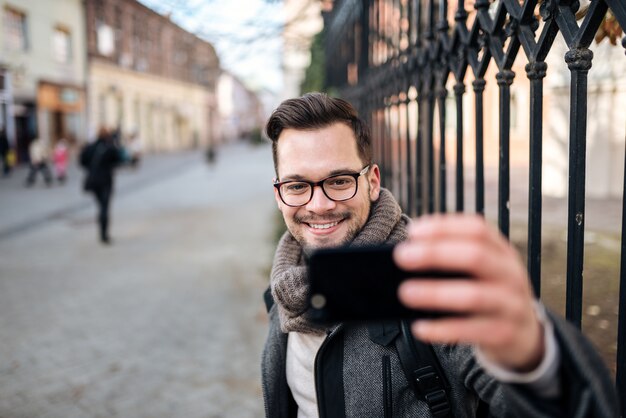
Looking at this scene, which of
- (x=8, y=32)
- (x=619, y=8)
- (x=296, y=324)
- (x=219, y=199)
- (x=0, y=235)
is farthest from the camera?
(x=8, y=32)

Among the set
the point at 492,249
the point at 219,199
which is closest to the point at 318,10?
the point at 492,249

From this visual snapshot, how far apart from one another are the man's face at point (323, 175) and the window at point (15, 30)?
24608 millimetres

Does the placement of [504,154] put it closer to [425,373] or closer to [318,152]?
[318,152]

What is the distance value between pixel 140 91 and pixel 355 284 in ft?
142

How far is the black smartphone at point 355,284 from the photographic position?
2.43 ft

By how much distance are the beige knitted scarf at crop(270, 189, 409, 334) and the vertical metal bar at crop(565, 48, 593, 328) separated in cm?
48

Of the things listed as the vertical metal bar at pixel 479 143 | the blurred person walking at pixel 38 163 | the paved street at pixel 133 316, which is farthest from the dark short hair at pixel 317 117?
the blurred person walking at pixel 38 163

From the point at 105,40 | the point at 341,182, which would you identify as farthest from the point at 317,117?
the point at 105,40

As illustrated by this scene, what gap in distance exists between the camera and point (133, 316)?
6090 millimetres

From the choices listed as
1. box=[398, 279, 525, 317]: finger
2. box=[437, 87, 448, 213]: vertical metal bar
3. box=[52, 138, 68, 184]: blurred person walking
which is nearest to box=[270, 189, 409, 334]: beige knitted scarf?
box=[437, 87, 448, 213]: vertical metal bar

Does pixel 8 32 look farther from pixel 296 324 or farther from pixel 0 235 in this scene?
pixel 296 324

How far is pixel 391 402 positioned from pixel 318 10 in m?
7.25

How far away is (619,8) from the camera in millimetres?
1132

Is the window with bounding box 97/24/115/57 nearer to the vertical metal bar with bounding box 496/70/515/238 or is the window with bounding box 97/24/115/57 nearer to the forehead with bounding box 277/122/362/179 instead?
the forehead with bounding box 277/122/362/179
